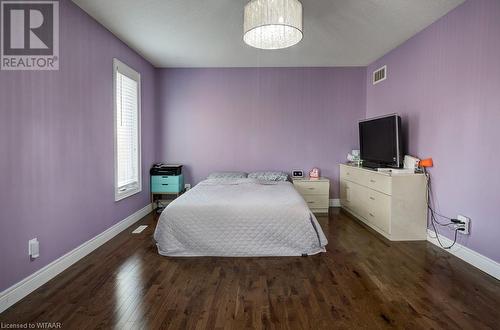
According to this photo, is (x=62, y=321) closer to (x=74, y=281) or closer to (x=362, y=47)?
(x=74, y=281)

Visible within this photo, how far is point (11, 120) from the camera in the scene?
6.57ft

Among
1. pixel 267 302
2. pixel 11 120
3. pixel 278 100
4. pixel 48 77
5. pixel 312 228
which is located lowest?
pixel 267 302

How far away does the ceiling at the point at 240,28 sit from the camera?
108 inches

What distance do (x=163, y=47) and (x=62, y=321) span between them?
134 inches

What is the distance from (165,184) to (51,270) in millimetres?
2415

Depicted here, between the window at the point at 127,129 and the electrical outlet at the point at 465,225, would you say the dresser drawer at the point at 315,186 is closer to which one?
the electrical outlet at the point at 465,225

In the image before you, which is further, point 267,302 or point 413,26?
point 413,26

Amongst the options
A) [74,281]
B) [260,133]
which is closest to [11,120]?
[74,281]

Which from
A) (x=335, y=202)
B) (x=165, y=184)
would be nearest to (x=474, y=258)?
(x=335, y=202)

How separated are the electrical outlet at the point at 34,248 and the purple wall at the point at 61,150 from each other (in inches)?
1.4

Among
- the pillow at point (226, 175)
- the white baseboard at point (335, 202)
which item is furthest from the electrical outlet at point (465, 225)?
the pillow at point (226, 175)

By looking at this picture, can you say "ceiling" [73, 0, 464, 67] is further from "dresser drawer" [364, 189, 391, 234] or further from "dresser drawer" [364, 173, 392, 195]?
"dresser drawer" [364, 189, 391, 234]

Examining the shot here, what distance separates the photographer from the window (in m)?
3.57

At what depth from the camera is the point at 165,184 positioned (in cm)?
468
